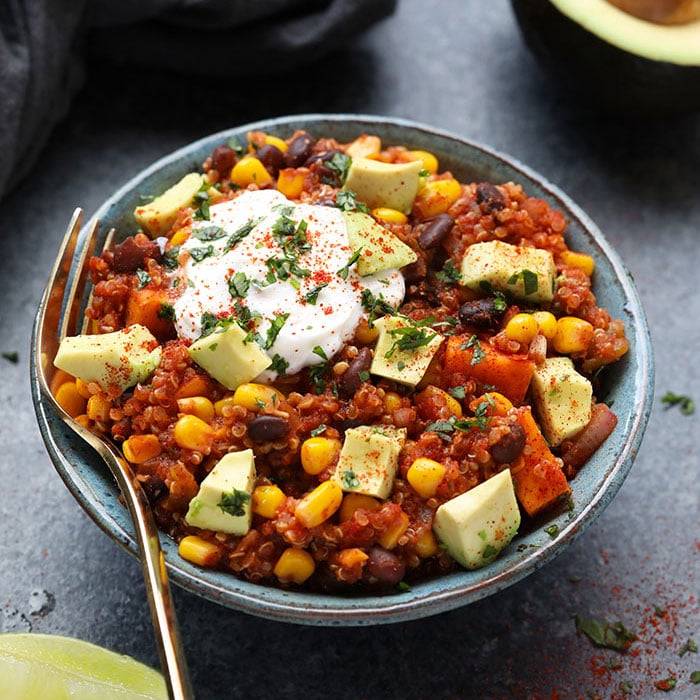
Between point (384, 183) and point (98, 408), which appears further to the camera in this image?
point (384, 183)

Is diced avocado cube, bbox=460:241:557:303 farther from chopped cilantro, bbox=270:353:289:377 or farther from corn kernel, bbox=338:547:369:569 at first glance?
corn kernel, bbox=338:547:369:569

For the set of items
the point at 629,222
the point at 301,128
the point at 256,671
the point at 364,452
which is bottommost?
the point at 256,671

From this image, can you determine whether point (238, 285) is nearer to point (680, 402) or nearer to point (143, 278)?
point (143, 278)

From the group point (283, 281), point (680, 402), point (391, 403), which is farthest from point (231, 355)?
point (680, 402)

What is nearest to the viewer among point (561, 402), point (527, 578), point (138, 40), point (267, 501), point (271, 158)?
point (267, 501)

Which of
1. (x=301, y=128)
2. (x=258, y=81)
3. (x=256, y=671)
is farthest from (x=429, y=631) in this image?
(x=258, y=81)

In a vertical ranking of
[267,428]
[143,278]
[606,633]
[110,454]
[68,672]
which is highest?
[143,278]

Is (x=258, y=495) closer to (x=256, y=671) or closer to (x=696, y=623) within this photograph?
(x=256, y=671)
